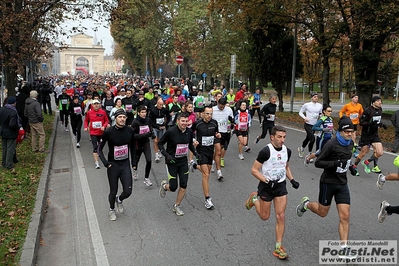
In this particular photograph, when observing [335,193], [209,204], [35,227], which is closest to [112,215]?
[35,227]

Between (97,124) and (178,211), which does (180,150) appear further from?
(97,124)

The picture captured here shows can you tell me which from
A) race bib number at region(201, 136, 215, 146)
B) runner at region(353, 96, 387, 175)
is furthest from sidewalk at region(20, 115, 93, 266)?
runner at region(353, 96, 387, 175)

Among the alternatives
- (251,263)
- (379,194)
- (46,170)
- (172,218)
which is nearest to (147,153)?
(172,218)

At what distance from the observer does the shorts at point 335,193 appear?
5.27 meters

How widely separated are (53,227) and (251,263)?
3.33 metres

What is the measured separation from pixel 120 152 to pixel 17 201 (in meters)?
2.39

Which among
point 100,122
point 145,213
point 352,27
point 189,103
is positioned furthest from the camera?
point 352,27

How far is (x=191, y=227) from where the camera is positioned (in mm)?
6320

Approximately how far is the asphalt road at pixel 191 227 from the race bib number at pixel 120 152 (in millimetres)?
1039

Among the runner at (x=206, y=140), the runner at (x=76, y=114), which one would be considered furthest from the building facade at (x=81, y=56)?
the runner at (x=206, y=140)

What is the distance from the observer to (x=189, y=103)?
9391 millimetres

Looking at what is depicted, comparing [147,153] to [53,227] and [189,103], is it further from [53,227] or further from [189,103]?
[53,227]

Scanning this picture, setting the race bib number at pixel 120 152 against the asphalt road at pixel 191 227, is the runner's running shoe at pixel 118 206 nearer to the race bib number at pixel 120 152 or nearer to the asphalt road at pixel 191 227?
the asphalt road at pixel 191 227

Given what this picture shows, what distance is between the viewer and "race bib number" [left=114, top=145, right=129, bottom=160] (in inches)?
261
